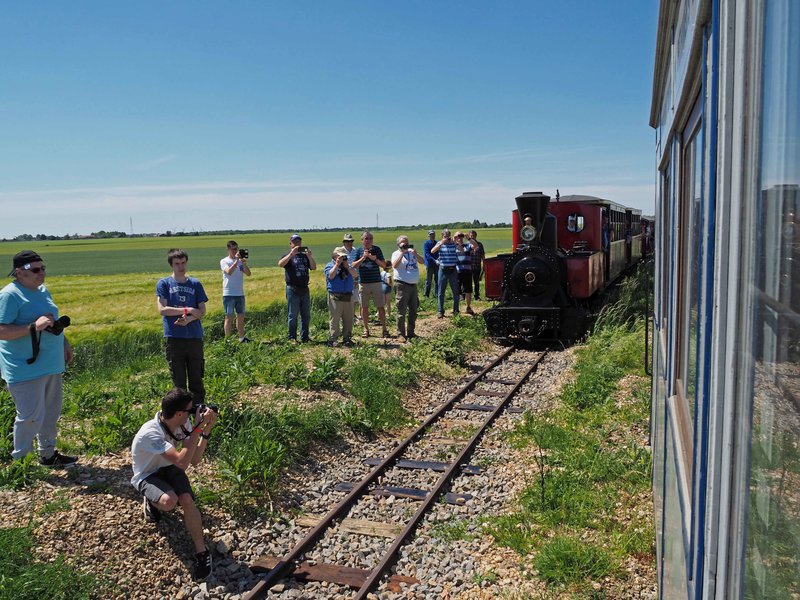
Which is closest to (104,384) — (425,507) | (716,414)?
(425,507)

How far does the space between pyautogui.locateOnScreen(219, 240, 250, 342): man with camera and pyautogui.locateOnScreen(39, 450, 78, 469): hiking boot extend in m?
5.51

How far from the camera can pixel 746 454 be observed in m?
1.06

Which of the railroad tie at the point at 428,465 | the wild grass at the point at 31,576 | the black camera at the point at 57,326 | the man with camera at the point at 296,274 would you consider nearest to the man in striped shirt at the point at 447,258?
the man with camera at the point at 296,274

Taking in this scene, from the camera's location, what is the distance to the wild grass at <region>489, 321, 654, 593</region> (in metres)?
4.87

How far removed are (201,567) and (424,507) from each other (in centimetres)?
194

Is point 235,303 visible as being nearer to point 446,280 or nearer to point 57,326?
point 446,280

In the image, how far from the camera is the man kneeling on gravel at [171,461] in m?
5.04

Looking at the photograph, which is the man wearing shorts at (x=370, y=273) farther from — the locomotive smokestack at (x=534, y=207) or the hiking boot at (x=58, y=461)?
the hiking boot at (x=58, y=461)

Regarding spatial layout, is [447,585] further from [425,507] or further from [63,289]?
[63,289]

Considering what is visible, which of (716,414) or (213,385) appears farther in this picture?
(213,385)

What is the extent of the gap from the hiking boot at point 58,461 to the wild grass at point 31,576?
1375mm

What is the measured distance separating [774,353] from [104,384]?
1040cm

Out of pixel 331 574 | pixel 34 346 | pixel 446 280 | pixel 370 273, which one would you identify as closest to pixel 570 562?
pixel 331 574

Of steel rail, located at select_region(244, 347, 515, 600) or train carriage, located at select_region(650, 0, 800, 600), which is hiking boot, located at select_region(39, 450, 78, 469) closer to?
steel rail, located at select_region(244, 347, 515, 600)
